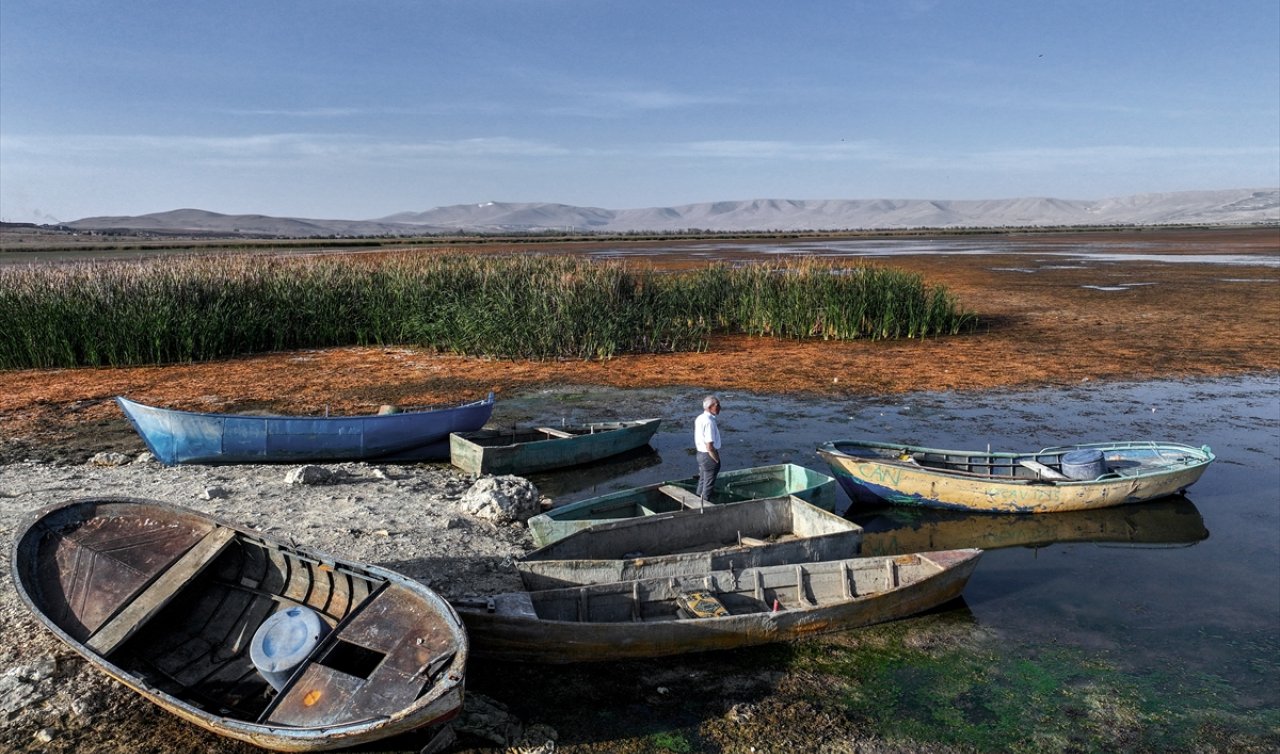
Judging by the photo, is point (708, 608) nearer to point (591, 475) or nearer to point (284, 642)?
point (284, 642)

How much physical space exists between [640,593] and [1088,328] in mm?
24233

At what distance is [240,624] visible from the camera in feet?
→ 24.8

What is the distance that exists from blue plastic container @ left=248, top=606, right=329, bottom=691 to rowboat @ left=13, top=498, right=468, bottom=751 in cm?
1

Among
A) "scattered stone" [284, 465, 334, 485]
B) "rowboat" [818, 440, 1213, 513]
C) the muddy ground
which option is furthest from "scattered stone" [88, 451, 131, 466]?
"rowboat" [818, 440, 1213, 513]

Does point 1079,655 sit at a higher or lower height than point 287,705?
lower

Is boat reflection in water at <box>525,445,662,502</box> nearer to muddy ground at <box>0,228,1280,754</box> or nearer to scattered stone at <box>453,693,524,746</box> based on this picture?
muddy ground at <box>0,228,1280,754</box>

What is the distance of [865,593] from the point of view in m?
8.55

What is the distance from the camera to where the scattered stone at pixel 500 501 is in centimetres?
1098

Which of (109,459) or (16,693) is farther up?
(109,459)

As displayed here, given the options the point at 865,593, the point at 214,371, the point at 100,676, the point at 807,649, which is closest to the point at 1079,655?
the point at 865,593

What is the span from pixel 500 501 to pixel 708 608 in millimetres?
3957

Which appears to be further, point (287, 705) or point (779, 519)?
point (779, 519)

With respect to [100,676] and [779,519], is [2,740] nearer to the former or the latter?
[100,676]

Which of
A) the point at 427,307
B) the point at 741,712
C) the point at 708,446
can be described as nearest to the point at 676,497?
the point at 708,446
